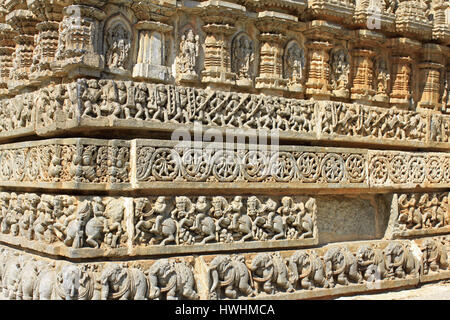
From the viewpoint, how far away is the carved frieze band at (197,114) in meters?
4.88

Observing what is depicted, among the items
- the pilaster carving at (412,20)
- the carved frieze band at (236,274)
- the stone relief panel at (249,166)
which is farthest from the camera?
the pilaster carving at (412,20)

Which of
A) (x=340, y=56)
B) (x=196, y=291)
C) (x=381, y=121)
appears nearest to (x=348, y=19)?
→ (x=340, y=56)

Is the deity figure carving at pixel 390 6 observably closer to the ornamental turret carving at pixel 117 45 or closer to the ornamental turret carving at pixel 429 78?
the ornamental turret carving at pixel 429 78

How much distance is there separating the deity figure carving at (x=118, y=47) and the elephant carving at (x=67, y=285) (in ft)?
5.77

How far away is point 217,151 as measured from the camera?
5.37 metres

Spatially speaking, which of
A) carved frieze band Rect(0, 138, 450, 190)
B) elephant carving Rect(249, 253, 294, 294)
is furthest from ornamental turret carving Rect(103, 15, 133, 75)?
elephant carving Rect(249, 253, 294, 294)

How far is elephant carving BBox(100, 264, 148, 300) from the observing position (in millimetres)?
4727

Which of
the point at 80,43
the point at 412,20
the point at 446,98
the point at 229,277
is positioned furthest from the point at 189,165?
the point at 446,98

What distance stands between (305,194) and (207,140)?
1.21m

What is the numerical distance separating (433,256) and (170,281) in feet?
11.2

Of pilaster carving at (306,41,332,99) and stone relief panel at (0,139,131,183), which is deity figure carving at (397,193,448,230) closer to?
pilaster carving at (306,41,332,99)

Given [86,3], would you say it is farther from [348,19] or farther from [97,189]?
[348,19]

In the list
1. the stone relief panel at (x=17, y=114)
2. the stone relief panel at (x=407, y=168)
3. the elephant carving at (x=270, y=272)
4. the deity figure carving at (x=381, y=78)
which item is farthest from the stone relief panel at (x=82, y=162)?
the deity figure carving at (x=381, y=78)

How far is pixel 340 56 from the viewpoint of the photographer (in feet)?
22.0
